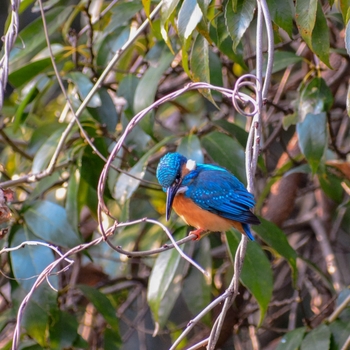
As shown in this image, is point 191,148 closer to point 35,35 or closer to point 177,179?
point 177,179

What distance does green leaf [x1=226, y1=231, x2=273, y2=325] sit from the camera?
267 centimetres

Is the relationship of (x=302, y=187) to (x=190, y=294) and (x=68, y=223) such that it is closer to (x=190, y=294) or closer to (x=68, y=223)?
(x=190, y=294)

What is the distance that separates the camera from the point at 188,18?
217 cm

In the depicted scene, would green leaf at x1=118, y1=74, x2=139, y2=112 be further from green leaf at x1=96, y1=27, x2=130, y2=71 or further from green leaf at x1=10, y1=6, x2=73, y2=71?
green leaf at x1=10, y1=6, x2=73, y2=71

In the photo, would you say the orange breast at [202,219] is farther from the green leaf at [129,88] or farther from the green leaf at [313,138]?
the green leaf at [129,88]

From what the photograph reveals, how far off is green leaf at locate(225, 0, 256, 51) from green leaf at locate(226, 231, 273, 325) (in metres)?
1.03

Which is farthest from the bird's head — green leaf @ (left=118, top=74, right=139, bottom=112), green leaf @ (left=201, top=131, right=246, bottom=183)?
green leaf @ (left=118, top=74, right=139, bottom=112)

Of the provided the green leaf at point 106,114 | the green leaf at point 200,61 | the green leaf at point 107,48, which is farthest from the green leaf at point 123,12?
the green leaf at point 200,61

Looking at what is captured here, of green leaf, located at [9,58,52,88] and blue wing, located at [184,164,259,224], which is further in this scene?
green leaf, located at [9,58,52,88]

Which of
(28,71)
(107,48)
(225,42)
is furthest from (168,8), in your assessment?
(28,71)

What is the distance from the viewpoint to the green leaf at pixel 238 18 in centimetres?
209

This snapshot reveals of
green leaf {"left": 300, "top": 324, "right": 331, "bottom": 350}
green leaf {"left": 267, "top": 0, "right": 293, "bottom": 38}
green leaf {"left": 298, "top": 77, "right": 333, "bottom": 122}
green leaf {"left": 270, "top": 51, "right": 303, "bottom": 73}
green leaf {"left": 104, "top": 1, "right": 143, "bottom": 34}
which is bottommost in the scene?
Answer: green leaf {"left": 300, "top": 324, "right": 331, "bottom": 350}

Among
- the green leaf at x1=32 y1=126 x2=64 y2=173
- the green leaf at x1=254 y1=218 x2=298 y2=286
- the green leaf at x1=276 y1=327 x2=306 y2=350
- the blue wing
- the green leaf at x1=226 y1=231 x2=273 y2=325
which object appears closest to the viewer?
the blue wing

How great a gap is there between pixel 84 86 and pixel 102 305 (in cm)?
116
